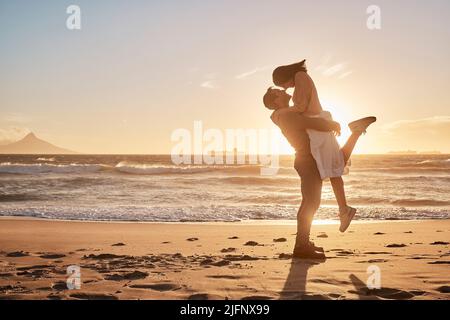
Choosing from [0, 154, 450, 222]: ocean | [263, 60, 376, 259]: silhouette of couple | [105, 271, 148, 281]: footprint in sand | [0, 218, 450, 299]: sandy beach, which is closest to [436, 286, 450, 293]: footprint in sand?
[0, 218, 450, 299]: sandy beach

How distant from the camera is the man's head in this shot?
5.67 meters

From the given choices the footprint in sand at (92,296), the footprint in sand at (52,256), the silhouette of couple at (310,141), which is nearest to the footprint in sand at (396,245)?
the silhouette of couple at (310,141)

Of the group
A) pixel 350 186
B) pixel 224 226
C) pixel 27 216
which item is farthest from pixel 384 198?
pixel 27 216

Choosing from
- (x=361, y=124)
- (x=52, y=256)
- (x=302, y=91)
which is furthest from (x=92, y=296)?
(x=361, y=124)

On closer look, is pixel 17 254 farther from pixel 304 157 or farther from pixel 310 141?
pixel 310 141

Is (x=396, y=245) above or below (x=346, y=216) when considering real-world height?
below

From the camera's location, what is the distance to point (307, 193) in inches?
218

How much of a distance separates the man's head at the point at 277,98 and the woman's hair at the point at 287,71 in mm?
180

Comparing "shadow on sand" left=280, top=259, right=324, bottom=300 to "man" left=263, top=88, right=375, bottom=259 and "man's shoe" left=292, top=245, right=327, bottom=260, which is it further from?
"man" left=263, top=88, right=375, bottom=259

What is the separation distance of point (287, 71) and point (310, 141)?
0.79 metres

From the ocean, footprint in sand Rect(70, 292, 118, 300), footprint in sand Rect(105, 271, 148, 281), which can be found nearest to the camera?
footprint in sand Rect(70, 292, 118, 300)

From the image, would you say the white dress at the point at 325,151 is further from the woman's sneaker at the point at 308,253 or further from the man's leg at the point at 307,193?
the woman's sneaker at the point at 308,253

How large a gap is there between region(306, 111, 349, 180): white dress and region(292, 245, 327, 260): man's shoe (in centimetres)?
80

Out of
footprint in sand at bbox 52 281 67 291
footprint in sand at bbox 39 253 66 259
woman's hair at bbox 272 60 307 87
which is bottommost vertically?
footprint in sand at bbox 39 253 66 259
